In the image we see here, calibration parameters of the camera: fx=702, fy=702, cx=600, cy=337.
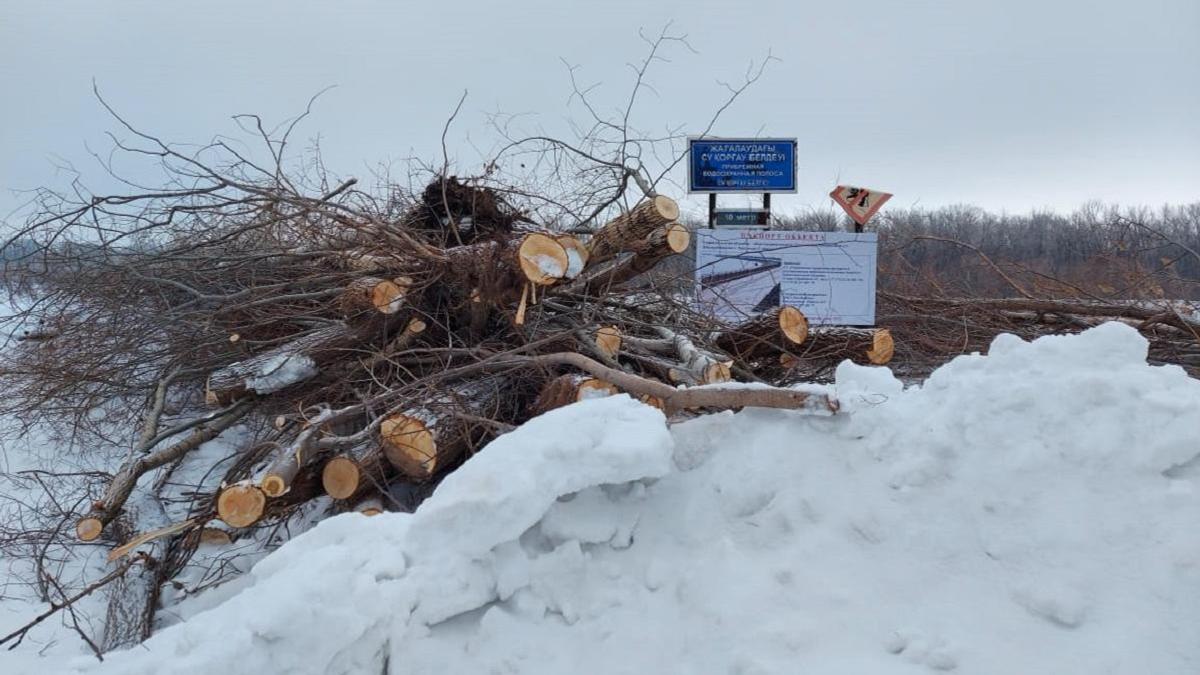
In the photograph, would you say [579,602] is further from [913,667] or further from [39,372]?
[39,372]

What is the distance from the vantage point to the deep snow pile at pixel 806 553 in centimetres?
188

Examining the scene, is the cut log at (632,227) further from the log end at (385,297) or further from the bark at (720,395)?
the log end at (385,297)

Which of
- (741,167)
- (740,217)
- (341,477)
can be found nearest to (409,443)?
→ (341,477)

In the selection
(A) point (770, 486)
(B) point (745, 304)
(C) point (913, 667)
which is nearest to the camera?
(C) point (913, 667)

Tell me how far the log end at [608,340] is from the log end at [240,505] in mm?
2151

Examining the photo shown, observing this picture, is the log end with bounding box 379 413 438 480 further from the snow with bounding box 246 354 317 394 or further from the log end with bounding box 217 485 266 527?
the snow with bounding box 246 354 317 394

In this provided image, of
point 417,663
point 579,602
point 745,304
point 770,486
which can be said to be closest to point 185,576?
point 417,663

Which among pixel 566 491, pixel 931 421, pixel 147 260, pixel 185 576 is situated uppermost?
pixel 147 260

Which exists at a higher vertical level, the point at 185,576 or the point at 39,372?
the point at 39,372

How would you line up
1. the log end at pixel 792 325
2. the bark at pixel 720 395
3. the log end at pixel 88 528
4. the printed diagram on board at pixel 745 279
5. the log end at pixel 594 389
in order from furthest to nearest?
the printed diagram on board at pixel 745 279
the log end at pixel 792 325
the log end at pixel 594 389
the log end at pixel 88 528
the bark at pixel 720 395

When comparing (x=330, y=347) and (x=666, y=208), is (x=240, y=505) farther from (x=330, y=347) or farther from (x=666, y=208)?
(x=666, y=208)

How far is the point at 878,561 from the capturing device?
7.06ft

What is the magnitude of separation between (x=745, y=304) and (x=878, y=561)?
363 cm

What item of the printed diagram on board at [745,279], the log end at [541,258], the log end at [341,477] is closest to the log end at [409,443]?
the log end at [341,477]
